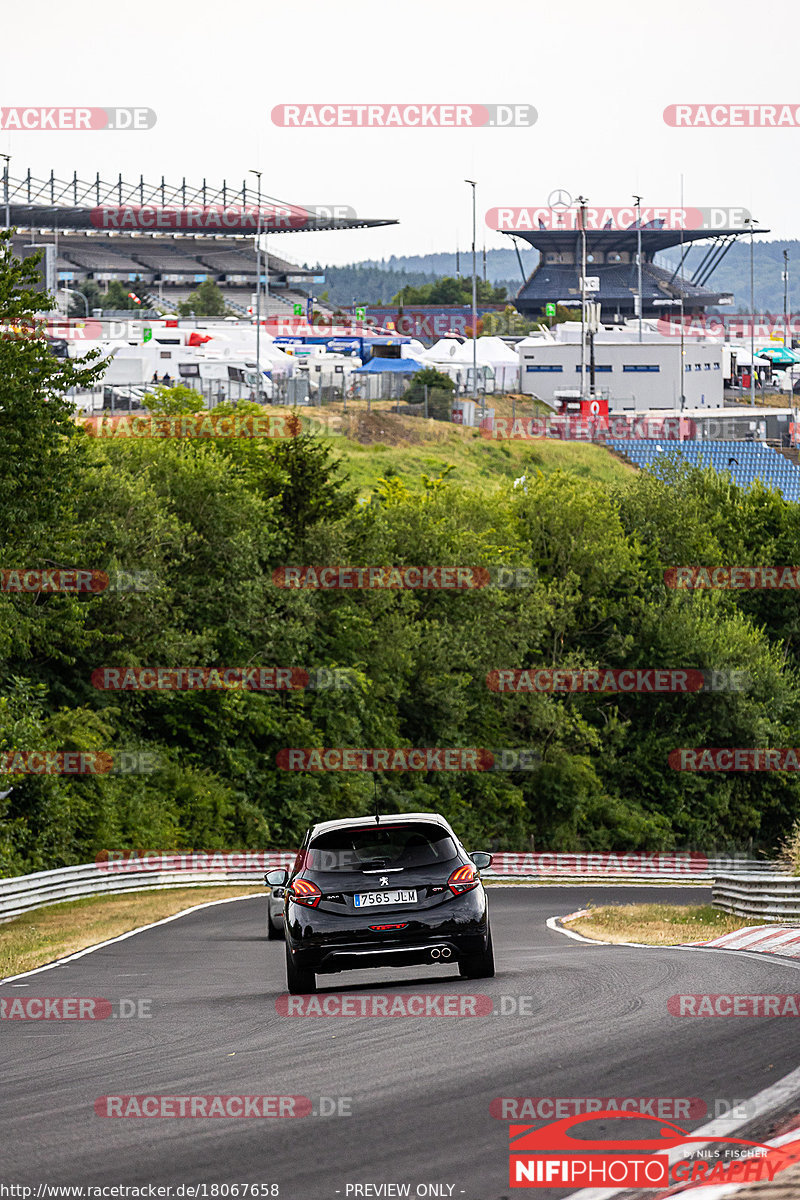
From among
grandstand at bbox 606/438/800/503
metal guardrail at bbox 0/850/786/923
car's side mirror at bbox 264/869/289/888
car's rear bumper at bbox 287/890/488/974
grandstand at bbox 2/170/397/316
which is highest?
grandstand at bbox 2/170/397/316

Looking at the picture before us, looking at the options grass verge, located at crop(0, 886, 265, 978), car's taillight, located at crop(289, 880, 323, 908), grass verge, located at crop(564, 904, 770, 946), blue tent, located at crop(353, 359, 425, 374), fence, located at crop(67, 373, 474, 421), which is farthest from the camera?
blue tent, located at crop(353, 359, 425, 374)

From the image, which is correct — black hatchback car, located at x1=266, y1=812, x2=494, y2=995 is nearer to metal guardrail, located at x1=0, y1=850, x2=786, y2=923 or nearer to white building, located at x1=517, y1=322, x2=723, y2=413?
metal guardrail, located at x1=0, y1=850, x2=786, y2=923

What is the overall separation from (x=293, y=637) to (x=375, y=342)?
6667cm

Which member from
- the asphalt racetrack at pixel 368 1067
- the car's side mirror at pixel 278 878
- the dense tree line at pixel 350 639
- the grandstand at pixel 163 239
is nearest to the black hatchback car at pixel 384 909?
the asphalt racetrack at pixel 368 1067

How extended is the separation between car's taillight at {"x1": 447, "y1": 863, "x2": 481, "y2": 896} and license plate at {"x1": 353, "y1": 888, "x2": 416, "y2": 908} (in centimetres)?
31

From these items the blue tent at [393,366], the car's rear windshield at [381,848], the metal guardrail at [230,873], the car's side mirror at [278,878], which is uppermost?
the blue tent at [393,366]

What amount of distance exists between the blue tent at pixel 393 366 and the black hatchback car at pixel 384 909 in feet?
254

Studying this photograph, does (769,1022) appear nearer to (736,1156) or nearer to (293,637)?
(736,1156)

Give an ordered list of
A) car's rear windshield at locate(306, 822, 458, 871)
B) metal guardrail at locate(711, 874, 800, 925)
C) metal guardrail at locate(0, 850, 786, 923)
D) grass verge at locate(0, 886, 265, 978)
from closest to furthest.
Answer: car's rear windshield at locate(306, 822, 458, 871) < grass verge at locate(0, 886, 265, 978) < metal guardrail at locate(711, 874, 800, 925) < metal guardrail at locate(0, 850, 786, 923)

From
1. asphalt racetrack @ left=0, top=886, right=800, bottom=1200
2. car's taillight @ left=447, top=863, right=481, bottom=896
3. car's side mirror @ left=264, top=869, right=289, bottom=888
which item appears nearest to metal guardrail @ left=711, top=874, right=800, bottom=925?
asphalt racetrack @ left=0, top=886, right=800, bottom=1200

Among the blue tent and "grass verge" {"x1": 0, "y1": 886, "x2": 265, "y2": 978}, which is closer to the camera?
"grass verge" {"x1": 0, "y1": 886, "x2": 265, "y2": 978}

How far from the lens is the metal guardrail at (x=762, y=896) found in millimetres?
18844

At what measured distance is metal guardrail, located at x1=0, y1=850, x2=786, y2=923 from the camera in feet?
84.8

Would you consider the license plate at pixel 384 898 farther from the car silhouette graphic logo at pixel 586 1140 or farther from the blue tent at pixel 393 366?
the blue tent at pixel 393 366
